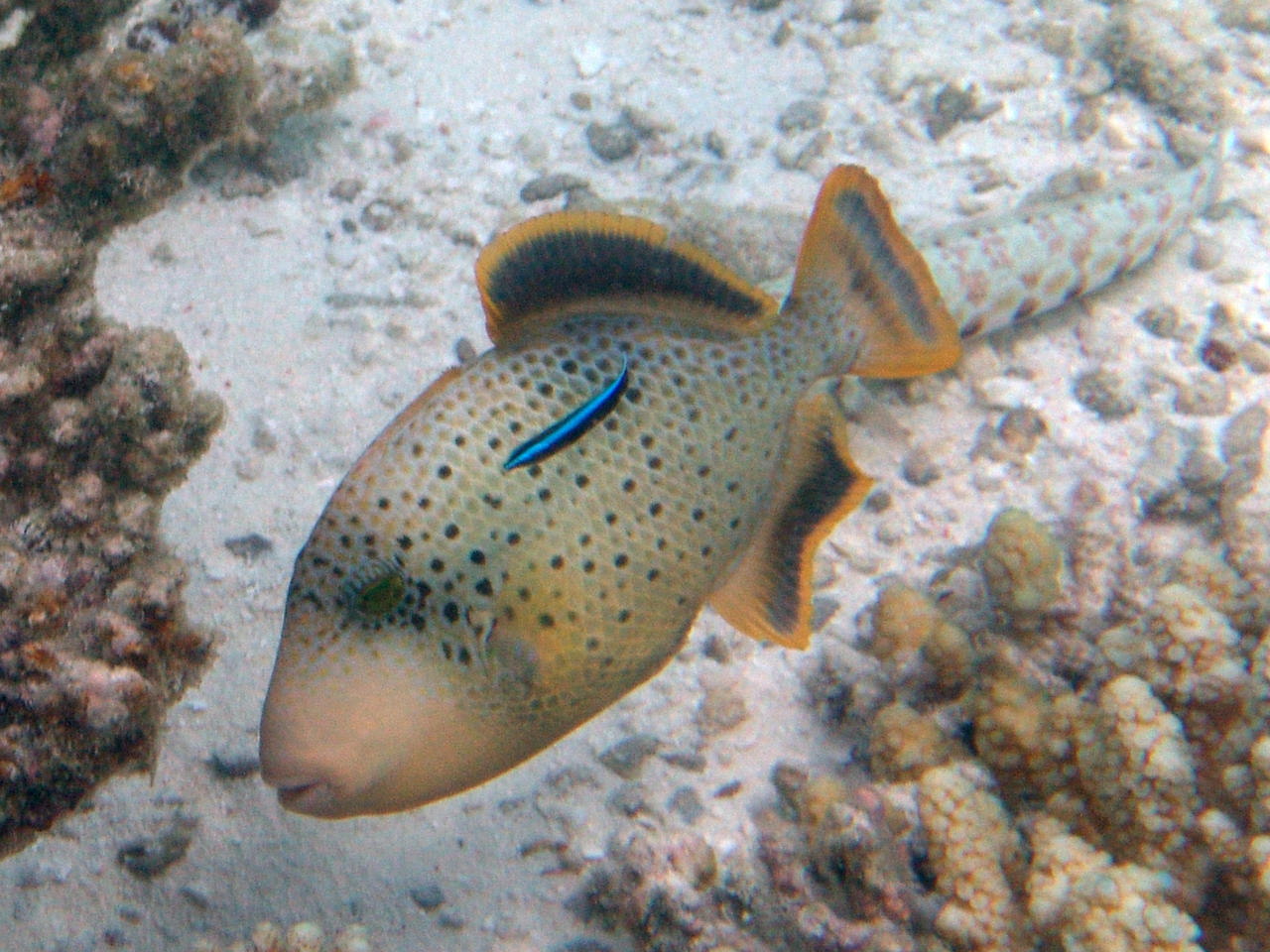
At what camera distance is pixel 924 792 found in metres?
3.04

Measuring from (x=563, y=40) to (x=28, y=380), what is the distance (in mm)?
4991

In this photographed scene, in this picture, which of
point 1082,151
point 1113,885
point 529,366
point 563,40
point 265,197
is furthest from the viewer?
point 563,40

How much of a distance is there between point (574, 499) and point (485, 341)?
3.17 metres

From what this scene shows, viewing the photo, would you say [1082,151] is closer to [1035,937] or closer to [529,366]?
[1035,937]

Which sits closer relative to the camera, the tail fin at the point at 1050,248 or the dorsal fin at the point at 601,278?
the dorsal fin at the point at 601,278

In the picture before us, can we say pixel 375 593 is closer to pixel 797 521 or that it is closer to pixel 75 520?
pixel 797 521

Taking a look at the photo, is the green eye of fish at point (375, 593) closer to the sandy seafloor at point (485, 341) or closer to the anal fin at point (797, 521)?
the anal fin at point (797, 521)

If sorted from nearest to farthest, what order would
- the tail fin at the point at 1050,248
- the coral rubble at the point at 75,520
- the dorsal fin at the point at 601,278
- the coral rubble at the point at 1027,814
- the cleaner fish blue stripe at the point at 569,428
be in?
the cleaner fish blue stripe at the point at 569,428 → the dorsal fin at the point at 601,278 → the coral rubble at the point at 75,520 → the coral rubble at the point at 1027,814 → the tail fin at the point at 1050,248

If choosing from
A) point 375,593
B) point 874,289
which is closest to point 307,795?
point 375,593

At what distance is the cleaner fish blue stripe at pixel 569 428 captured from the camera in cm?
A: 180

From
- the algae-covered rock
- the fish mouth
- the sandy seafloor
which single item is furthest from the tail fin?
the fish mouth

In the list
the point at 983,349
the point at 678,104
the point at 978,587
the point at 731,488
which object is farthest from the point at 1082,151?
the point at 731,488

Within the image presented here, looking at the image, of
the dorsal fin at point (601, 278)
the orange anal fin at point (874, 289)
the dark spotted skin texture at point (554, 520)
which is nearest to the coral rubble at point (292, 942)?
the dark spotted skin texture at point (554, 520)

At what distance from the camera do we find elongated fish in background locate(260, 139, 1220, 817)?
1719 mm
